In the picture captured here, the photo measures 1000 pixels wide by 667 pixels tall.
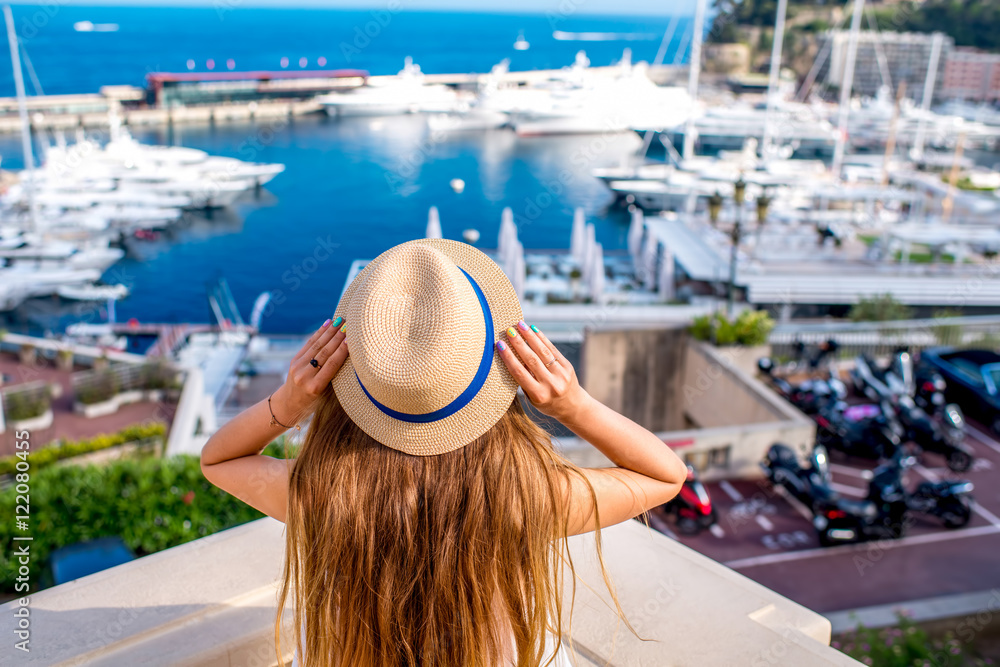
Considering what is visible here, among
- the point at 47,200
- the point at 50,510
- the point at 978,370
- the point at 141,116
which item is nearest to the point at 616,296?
the point at 978,370

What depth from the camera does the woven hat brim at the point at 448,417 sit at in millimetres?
1464

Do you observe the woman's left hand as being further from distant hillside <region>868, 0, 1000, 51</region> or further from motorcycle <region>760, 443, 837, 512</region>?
distant hillside <region>868, 0, 1000, 51</region>

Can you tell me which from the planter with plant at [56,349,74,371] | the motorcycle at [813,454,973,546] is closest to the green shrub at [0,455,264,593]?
the motorcycle at [813,454,973,546]

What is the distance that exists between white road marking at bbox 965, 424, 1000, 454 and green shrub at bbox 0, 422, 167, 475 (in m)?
10.8

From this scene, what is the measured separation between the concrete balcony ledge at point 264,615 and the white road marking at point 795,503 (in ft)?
20.9

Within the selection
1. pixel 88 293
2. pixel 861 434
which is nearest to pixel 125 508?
pixel 861 434

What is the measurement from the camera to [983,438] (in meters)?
10.6

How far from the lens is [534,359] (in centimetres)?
151

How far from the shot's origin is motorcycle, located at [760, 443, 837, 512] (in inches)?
309

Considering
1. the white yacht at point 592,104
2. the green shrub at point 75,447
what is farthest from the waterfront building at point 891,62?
the green shrub at point 75,447

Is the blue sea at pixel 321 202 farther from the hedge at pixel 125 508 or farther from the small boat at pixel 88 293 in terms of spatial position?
the hedge at pixel 125 508

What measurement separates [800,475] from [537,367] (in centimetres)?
762

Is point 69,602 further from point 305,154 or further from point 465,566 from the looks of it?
point 305,154

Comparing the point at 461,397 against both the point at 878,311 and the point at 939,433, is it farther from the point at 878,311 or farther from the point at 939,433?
the point at 878,311
